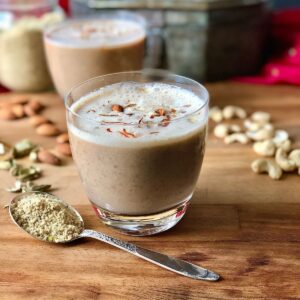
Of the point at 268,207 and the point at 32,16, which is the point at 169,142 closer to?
the point at 268,207

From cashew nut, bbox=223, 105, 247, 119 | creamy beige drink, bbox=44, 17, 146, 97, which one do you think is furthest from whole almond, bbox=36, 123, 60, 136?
cashew nut, bbox=223, 105, 247, 119

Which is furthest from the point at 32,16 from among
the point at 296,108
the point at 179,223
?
the point at 179,223

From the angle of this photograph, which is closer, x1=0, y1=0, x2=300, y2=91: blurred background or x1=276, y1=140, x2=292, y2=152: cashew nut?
x1=276, y1=140, x2=292, y2=152: cashew nut

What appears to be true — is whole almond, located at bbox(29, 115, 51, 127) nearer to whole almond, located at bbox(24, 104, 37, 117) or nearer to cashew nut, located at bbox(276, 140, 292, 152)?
whole almond, located at bbox(24, 104, 37, 117)

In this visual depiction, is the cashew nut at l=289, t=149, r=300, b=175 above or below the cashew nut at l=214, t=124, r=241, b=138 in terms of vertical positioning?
above

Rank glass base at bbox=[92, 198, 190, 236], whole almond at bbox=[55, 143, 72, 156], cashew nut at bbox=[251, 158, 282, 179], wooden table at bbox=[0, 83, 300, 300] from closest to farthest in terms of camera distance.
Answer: wooden table at bbox=[0, 83, 300, 300], glass base at bbox=[92, 198, 190, 236], cashew nut at bbox=[251, 158, 282, 179], whole almond at bbox=[55, 143, 72, 156]

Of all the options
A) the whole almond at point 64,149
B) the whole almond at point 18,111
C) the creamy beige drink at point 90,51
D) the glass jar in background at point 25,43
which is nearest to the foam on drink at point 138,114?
the whole almond at point 64,149

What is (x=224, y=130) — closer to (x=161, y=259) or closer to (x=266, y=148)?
(x=266, y=148)

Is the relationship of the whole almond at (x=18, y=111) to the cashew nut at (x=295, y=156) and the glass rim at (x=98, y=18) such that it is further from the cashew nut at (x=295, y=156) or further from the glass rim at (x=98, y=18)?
the cashew nut at (x=295, y=156)
